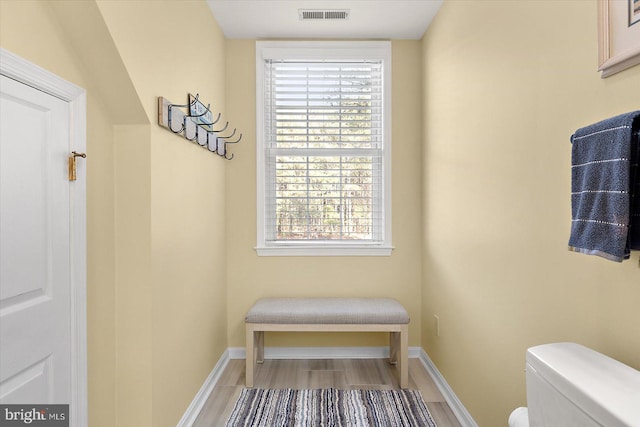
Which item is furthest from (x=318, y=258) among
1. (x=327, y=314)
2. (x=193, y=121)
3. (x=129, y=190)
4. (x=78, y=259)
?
(x=78, y=259)

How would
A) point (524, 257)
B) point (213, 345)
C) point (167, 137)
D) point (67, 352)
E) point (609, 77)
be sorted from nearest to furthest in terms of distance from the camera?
point (609, 77), point (67, 352), point (524, 257), point (167, 137), point (213, 345)

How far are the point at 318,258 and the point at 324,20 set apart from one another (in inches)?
72.2

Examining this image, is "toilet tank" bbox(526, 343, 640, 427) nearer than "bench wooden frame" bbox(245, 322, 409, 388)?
Yes

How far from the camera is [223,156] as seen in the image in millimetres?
A: 2691

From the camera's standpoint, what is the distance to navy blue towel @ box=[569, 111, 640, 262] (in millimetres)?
838

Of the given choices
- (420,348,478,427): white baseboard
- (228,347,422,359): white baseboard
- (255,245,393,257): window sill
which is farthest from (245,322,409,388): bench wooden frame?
(255,245,393,257): window sill

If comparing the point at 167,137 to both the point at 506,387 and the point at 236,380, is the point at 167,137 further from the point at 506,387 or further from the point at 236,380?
the point at 506,387

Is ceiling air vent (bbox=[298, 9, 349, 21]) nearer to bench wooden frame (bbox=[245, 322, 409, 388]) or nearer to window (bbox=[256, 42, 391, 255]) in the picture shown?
window (bbox=[256, 42, 391, 255])

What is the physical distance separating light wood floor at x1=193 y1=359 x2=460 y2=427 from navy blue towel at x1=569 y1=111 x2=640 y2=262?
62.2 inches

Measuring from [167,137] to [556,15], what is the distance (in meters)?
1.69

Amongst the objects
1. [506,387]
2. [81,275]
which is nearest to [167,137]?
[81,275]

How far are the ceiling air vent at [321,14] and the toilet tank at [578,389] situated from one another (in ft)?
7.87

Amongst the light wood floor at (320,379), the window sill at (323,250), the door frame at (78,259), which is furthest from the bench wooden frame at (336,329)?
the door frame at (78,259)

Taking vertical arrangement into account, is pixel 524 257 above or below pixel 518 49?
below
